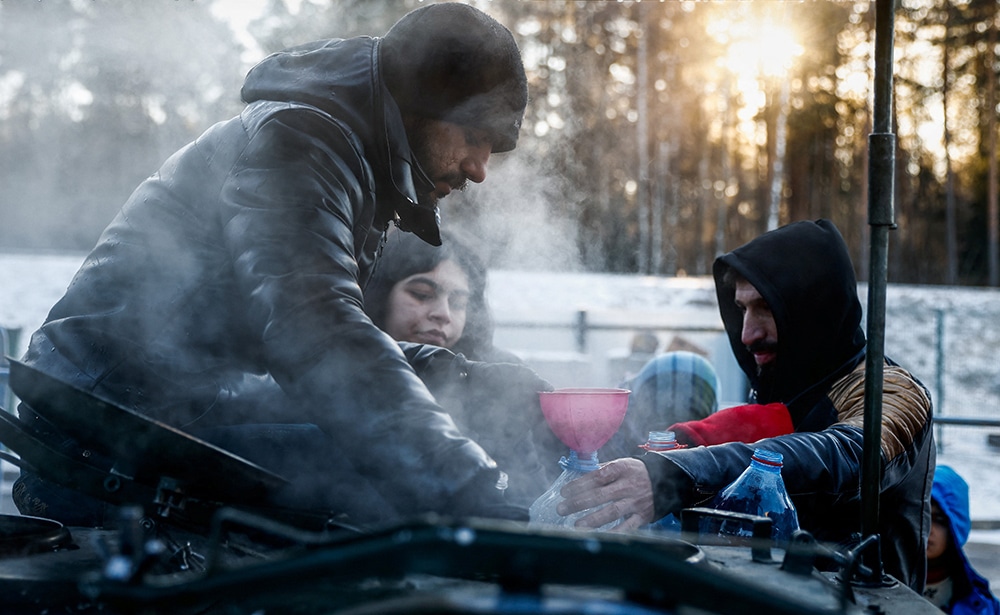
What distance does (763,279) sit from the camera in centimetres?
296

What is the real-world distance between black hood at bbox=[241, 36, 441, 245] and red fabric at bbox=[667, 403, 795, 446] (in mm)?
1209

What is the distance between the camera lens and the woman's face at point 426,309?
12.4 ft

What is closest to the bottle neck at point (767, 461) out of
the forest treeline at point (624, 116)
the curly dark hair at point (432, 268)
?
the forest treeline at point (624, 116)

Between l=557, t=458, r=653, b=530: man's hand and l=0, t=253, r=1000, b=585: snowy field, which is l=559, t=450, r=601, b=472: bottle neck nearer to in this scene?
l=557, t=458, r=653, b=530: man's hand

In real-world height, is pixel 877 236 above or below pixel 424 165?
below

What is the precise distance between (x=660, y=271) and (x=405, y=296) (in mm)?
23684

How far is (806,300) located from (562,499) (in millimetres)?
1555

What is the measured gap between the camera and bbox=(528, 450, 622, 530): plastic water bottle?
1.78 metres

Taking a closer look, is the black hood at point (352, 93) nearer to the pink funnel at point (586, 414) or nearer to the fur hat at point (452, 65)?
the fur hat at point (452, 65)

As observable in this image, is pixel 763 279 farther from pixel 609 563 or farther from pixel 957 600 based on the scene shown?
pixel 609 563

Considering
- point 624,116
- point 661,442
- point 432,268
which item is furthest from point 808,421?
point 624,116

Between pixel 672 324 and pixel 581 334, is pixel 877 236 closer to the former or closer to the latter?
pixel 581 334

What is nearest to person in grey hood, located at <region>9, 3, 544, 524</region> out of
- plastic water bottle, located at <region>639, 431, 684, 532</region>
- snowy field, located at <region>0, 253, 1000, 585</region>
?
plastic water bottle, located at <region>639, 431, 684, 532</region>

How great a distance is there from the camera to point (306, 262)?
1.36 meters
